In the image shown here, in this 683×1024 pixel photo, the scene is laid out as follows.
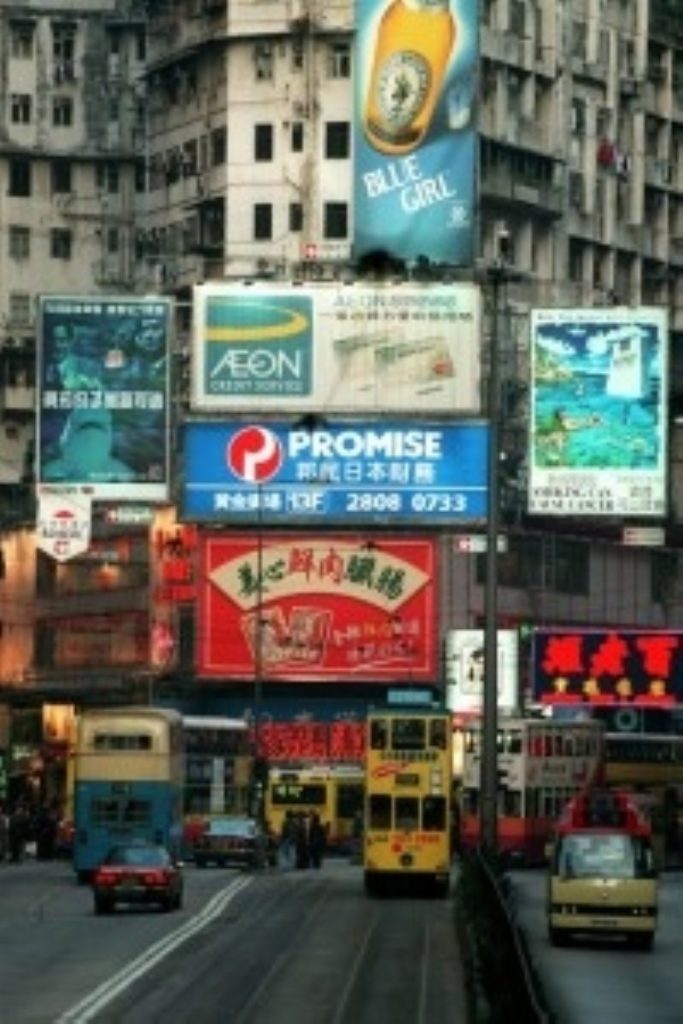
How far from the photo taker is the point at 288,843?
4313 inches

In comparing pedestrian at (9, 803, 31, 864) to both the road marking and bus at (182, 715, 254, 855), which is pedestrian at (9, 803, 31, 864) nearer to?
bus at (182, 715, 254, 855)

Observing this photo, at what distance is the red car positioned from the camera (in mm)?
64750

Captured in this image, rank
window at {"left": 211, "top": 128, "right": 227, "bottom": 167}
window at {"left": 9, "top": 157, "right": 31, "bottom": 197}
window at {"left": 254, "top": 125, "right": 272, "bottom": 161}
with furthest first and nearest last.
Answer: window at {"left": 9, "top": 157, "right": 31, "bottom": 197}
window at {"left": 211, "top": 128, "right": 227, "bottom": 167}
window at {"left": 254, "top": 125, "right": 272, "bottom": 161}

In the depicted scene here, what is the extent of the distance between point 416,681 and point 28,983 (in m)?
81.7

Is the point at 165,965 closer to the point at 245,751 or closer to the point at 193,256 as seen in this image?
the point at 245,751

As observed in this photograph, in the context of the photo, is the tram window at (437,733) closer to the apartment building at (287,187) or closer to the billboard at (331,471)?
the billboard at (331,471)

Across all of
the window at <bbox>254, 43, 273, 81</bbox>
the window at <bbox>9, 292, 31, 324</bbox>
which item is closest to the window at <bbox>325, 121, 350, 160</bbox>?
the window at <bbox>254, 43, 273, 81</bbox>

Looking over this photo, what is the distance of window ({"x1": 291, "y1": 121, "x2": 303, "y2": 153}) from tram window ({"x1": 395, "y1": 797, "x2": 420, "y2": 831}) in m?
75.4

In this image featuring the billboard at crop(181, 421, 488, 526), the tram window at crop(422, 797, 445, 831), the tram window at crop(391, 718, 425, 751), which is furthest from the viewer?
the billboard at crop(181, 421, 488, 526)

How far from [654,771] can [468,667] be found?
2018cm

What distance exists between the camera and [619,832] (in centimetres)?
5644

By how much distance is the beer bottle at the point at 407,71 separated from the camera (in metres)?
129

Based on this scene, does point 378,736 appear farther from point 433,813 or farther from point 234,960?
point 234,960

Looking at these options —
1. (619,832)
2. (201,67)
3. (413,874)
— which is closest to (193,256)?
(201,67)
